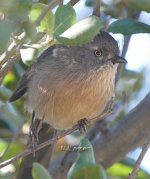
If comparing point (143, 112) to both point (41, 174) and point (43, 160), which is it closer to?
point (43, 160)

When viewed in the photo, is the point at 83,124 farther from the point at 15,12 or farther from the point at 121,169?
the point at 15,12

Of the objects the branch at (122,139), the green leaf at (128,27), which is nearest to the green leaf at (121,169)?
the branch at (122,139)

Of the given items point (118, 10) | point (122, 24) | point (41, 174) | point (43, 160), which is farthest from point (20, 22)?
point (43, 160)

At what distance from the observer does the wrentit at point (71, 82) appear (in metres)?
4.51

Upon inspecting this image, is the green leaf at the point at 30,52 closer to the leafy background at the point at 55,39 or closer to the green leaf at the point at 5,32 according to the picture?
the leafy background at the point at 55,39

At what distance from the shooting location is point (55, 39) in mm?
2627

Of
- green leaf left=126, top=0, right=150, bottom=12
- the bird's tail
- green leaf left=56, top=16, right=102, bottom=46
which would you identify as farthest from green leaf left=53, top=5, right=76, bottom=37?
the bird's tail

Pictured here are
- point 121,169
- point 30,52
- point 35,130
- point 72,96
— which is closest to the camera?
point 30,52

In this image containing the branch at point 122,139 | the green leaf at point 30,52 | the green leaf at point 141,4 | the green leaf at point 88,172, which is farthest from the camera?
the branch at point 122,139

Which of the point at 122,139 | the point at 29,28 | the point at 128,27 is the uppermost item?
the point at 29,28

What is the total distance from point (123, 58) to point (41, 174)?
2455 millimetres

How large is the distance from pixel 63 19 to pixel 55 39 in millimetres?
160

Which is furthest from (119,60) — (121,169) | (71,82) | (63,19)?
(63,19)

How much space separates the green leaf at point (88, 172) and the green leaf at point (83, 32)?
1.97 ft
